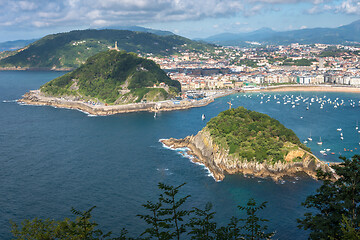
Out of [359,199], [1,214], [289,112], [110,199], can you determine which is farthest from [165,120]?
[359,199]

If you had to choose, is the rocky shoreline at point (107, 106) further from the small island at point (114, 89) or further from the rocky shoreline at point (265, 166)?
the rocky shoreline at point (265, 166)

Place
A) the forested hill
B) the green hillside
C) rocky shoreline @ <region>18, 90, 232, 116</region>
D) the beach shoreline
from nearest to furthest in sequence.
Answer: rocky shoreline @ <region>18, 90, 232, 116</region> < the green hillside < the beach shoreline < the forested hill

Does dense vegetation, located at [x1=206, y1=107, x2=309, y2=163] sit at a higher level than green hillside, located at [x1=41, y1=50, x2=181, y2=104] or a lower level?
lower

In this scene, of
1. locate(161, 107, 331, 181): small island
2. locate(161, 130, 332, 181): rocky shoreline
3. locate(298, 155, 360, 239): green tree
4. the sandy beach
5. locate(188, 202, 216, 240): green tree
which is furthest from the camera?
the sandy beach

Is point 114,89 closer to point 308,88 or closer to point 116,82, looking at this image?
point 116,82

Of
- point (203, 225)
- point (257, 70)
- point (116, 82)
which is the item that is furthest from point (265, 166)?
point (257, 70)

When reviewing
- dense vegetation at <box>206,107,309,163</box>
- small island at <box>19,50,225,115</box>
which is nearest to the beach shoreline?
small island at <box>19,50,225,115</box>

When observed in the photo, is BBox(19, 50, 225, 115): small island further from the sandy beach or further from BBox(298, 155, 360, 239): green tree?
BBox(298, 155, 360, 239): green tree
